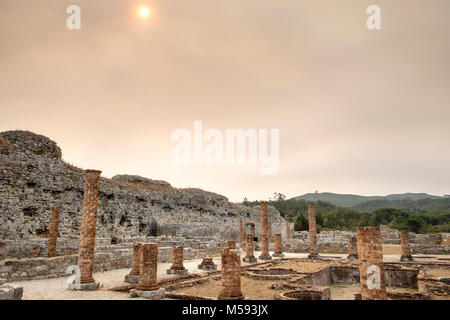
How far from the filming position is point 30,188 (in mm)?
19891

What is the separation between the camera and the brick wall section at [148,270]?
8.88 metres

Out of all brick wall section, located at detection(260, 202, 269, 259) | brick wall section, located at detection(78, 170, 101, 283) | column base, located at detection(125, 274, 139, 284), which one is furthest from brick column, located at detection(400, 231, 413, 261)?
brick wall section, located at detection(78, 170, 101, 283)

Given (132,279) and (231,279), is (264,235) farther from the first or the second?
(231,279)

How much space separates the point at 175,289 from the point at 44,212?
46.0ft

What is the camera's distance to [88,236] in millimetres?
10188

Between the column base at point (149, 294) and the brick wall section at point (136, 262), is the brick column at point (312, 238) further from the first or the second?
the column base at point (149, 294)

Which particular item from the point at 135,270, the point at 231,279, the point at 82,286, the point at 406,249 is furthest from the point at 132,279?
the point at 406,249

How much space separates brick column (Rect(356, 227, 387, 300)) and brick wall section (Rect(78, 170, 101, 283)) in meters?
8.26

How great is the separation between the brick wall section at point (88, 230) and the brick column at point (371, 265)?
27.1ft

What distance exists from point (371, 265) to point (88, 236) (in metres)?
8.81

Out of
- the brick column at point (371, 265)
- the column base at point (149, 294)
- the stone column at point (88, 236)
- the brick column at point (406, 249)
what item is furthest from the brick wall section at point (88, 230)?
the brick column at point (406, 249)

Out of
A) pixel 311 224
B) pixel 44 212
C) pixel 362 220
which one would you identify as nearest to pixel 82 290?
pixel 44 212

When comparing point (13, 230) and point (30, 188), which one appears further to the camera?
point (30, 188)
